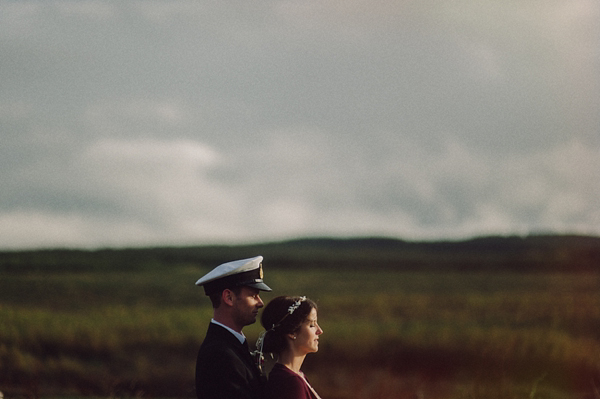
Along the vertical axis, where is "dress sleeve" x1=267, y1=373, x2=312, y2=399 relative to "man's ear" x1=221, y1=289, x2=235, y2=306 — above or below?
below

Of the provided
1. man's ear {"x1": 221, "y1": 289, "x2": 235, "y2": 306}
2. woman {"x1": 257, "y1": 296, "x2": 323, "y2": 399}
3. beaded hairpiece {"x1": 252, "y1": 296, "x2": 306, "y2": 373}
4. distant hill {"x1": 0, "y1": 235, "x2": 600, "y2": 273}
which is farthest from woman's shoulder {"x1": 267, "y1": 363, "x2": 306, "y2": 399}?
distant hill {"x1": 0, "y1": 235, "x2": 600, "y2": 273}

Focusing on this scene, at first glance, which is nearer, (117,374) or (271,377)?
(271,377)

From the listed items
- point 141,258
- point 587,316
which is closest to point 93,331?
point 587,316

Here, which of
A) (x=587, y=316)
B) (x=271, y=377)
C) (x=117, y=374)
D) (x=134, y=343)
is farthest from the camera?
(x=587, y=316)

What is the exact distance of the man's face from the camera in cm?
495

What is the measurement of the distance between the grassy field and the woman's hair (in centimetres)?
797

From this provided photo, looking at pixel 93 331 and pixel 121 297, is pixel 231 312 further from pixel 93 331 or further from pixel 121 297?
pixel 121 297

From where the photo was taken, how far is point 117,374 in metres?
20.0

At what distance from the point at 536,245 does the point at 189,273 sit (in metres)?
23.0

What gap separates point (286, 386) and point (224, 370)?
0.40 meters

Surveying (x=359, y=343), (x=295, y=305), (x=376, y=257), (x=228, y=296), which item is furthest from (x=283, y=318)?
(x=376, y=257)

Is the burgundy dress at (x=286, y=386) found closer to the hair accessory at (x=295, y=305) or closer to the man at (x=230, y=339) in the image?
the man at (x=230, y=339)

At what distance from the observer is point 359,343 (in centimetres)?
2130

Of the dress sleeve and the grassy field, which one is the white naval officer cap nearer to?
the dress sleeve
